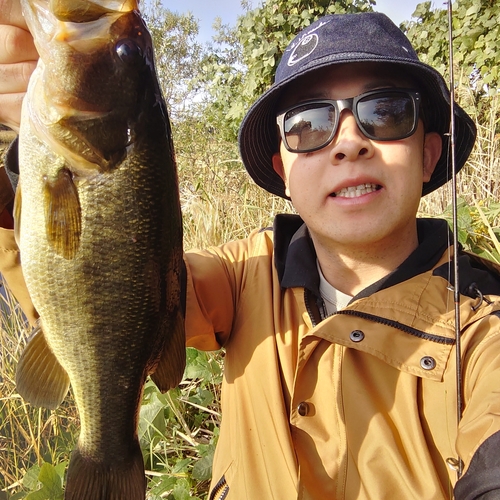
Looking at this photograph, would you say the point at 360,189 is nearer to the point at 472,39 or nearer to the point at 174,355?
the point at 174,355

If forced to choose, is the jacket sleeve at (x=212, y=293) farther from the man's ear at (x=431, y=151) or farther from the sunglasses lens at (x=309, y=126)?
the man's ear at (x=431, y=151)

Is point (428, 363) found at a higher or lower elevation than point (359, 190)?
lower

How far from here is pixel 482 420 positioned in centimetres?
118

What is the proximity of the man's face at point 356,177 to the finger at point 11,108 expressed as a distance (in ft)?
3.49

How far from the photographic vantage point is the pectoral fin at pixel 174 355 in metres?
1.51

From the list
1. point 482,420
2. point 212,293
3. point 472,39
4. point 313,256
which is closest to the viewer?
point 482,420

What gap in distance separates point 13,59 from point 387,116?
1.33 meters

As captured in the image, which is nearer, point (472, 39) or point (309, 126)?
point (309, 126)

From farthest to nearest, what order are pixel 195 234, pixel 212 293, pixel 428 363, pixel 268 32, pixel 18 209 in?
1. pixel 268 32
2. pixel 195 234
3. pixel 212 293
4. pixel 428 363
5. pixel 18 209

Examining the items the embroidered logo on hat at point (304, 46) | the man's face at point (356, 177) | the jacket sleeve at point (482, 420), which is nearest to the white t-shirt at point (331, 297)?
the man's face at point (356, 177)

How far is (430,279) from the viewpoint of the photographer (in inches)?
68.4

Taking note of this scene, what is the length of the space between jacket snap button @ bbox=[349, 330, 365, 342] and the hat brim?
86cm

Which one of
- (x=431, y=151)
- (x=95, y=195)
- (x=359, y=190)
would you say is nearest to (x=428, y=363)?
(x=359, y=190)

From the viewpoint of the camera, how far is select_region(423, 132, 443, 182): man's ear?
2129mm
